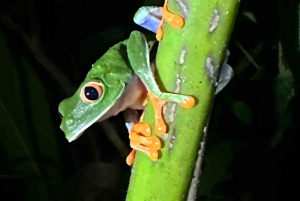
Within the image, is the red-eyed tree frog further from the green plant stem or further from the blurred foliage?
the blurred foliage

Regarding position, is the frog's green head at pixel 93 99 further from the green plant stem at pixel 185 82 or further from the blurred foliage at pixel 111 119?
the blurred foliage at pixel 111 119

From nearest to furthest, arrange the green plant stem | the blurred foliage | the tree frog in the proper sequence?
the green plant stem < the tree frog < the blurred foliage

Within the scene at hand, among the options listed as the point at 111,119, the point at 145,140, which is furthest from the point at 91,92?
the point at 111,119

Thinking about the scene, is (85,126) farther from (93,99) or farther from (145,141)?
(145,141)

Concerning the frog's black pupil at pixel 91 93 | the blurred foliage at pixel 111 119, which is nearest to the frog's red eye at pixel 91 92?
the frog's black pupil at pixel 91 93

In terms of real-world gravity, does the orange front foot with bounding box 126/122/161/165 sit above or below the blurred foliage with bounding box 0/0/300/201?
above

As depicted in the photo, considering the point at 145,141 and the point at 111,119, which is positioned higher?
the point at 145,141

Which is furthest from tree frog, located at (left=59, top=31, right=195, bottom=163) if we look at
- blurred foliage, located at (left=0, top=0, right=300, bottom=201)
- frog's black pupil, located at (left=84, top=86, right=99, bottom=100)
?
blurred foliage, located at (left=0, top=0, right=300, bottom=201)

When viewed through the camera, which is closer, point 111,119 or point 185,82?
point 185,82
